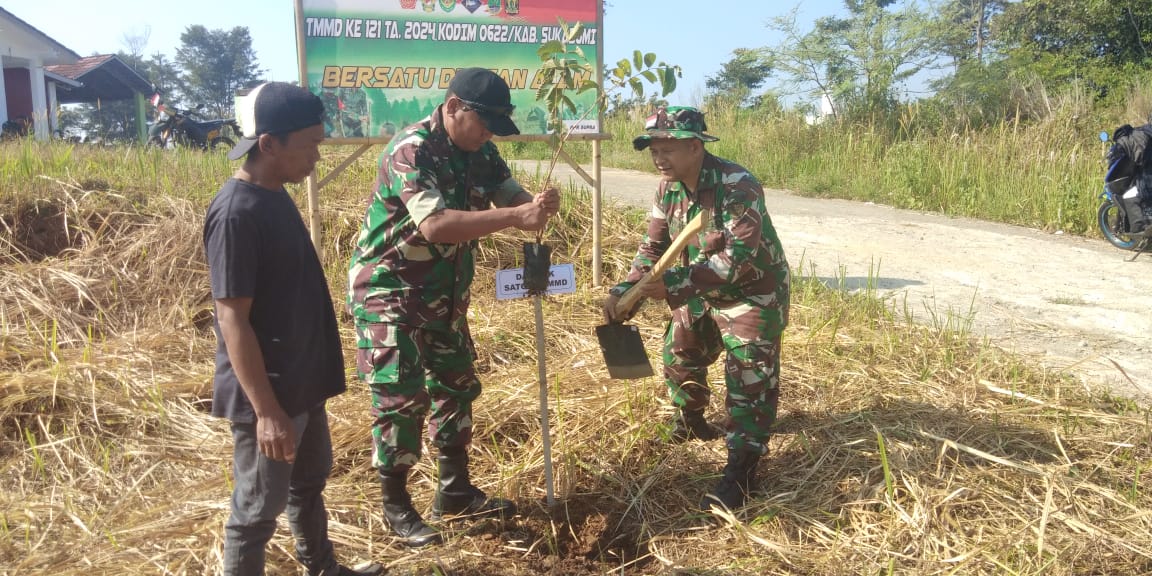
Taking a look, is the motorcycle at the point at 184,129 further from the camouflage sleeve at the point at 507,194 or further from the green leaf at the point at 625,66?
the green leaf at the point at 625,66

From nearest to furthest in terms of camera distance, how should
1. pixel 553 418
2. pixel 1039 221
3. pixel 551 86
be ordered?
pixel 551 86 < pixel 553 418 < pixel 1039 221

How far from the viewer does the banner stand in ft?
16.6

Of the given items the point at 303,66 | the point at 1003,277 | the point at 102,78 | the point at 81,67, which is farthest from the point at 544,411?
the point at 102,78

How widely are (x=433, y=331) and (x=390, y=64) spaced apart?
9.71ft

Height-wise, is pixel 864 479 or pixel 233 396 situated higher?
pixel 233 396

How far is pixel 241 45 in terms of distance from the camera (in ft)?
193

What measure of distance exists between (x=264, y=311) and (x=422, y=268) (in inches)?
28.7

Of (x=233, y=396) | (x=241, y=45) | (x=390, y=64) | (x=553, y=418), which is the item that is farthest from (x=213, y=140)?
(x=241, y=45)

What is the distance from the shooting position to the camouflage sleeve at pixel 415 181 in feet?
8.38

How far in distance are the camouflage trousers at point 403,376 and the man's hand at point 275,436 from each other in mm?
651

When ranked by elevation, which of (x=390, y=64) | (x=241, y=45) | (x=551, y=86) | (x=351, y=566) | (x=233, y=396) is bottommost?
(x=351, y=566)

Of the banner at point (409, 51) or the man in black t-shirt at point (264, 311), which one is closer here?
the man in black t-shirt at point (264, 311)

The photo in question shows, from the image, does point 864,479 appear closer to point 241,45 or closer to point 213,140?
point 213,140

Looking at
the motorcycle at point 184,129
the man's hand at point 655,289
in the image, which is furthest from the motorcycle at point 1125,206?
the motorcycle at point 184,129
